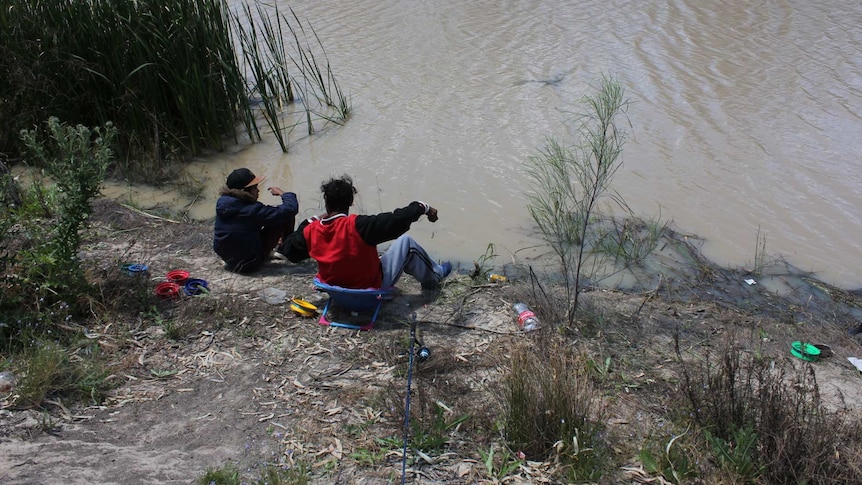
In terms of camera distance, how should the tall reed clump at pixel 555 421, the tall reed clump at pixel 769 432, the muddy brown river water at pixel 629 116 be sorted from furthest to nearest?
the muddy brown river water at pixel 629 116, the tall reed clump at pixel 555 421, the tall reed clump at pixel 769 432

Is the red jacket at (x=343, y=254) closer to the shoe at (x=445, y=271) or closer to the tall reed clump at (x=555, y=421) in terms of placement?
the shoe at (x=445, y=271)

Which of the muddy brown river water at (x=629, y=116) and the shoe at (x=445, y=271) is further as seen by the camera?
the muddy brown river water at (x=629, y=116)

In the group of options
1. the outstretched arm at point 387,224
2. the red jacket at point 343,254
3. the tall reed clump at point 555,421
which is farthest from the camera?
the red jacket at point 343,254

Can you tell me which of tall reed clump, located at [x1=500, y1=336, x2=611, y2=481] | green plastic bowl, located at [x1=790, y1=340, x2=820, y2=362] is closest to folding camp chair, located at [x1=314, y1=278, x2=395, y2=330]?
tall reed clump, located at [x1=500, y1=336, x2=611, y2=481]

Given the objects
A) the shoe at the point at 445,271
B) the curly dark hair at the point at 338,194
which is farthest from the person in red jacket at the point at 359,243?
the shoe at the point at 445,271

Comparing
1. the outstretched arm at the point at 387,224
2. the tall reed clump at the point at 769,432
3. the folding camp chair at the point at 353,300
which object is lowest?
the folding camp chair at the point at 353,300

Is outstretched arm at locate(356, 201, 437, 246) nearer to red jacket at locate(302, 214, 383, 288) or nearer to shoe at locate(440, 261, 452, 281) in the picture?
red jacket at locate(302, 214, 383, 288)

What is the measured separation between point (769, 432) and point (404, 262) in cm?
229

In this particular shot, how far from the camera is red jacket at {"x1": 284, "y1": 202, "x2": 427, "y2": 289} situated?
164 inches

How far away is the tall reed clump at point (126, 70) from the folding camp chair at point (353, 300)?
335cm

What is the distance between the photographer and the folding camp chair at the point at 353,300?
167 inches

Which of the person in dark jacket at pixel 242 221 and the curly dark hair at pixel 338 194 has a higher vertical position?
the curly dark hair at pixel 338 194

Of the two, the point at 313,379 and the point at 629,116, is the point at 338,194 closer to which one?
the point at 313,379

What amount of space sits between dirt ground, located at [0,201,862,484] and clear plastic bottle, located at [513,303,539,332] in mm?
65
